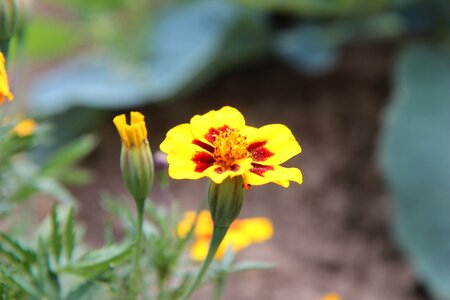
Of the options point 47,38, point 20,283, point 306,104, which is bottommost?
point 20,283

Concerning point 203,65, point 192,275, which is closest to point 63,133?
point 203,65

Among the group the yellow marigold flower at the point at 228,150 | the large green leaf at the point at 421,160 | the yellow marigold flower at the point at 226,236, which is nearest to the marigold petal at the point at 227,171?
the yellow marigold flower at the point at 228,150

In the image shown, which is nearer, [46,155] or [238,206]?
[238,206]

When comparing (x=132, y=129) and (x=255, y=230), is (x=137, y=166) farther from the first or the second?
(x=255, y=230)

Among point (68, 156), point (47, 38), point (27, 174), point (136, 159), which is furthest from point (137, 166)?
point (47, 38)

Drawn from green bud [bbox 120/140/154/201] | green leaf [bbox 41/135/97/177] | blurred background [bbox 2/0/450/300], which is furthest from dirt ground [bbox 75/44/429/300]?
green bud [bbox 120/140/154/201]

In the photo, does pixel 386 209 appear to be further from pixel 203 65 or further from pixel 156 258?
pixel 156 258
